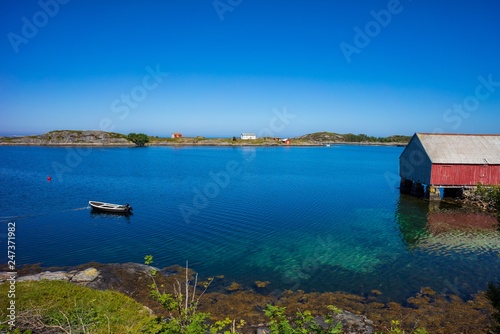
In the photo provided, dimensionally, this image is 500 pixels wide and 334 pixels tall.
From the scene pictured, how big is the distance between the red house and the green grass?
136 ft

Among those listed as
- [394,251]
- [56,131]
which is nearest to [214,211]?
[394,251]

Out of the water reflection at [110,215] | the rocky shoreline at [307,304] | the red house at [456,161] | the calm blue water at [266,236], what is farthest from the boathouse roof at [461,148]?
the water reflection at [110,215]

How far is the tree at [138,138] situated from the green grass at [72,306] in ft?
573

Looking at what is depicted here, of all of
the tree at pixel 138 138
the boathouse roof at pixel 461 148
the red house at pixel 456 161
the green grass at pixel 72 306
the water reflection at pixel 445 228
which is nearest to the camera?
the green grass at pixel 72 306

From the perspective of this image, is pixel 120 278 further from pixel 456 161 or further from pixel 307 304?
pixel 456 161

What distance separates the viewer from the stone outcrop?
552ft

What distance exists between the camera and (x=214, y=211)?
3603 centimetres

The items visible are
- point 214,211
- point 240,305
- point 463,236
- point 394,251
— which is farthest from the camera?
point 214,211

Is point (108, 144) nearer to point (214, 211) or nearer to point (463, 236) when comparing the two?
point (214, 211)

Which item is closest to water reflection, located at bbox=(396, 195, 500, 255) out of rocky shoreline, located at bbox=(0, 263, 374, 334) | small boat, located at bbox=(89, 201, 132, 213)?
rocky shoreline, located at bbox=(0, 263, 374, 334)

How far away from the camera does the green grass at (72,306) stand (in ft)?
39.5

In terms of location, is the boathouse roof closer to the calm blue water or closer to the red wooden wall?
the red wooden wall

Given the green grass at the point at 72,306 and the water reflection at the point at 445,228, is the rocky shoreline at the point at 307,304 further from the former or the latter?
the water reflection at the point at 445,228

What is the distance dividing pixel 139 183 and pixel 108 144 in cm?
13732
